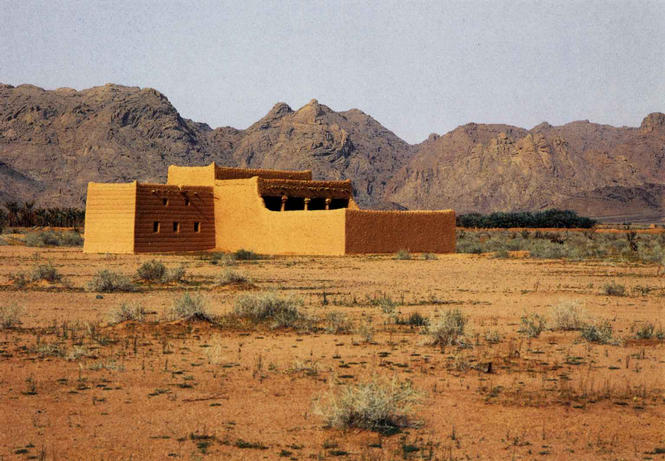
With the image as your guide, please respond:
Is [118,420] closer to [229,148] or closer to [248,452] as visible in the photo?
[248,452]

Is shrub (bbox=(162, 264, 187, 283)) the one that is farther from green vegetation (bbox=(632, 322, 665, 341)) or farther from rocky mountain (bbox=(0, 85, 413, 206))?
rocky mountain (bbox=(0, 85, 413, 206))

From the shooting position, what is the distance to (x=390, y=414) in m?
7.69

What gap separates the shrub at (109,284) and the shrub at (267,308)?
6335mm

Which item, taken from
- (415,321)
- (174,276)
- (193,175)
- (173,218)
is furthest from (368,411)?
(193,175)

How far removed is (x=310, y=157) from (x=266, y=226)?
110840 millimetres

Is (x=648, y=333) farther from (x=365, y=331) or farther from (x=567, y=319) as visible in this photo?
(x=365, y=331)

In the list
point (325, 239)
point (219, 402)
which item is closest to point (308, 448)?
point (219, 402)

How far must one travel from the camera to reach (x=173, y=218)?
40.8m

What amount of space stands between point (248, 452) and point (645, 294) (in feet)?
53.5

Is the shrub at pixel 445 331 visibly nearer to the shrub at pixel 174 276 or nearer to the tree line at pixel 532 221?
the shrub at pixel 174 276

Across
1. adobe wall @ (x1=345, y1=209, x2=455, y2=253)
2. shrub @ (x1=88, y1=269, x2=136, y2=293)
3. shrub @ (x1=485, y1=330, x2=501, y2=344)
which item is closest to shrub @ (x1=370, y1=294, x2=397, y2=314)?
shrub @ (x1=485, y1=330, x2=501, y2=344)

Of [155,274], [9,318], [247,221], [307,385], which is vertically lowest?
[307,385]

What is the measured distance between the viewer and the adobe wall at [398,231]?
119ft

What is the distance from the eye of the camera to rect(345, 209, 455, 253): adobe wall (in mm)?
36344
